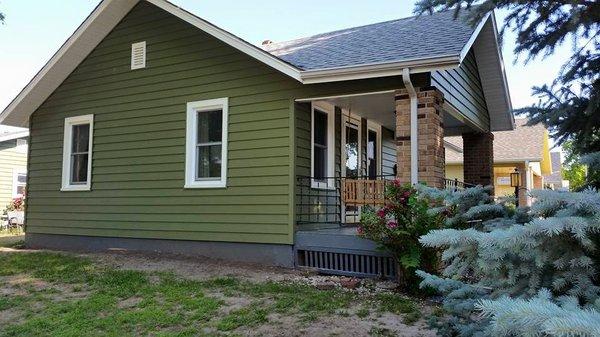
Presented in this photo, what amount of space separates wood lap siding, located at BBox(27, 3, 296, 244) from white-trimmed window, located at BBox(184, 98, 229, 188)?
0.49 feet

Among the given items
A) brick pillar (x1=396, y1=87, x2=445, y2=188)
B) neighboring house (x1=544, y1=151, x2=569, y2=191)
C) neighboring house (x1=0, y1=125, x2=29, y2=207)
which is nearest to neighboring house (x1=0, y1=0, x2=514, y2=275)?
brick pillar (x1=396, y1=87, x2=445, y2=188)

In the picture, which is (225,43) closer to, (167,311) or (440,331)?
(167,311)

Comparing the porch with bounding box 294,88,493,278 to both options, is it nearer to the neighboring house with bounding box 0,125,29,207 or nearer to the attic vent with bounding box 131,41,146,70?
the attic vent with bounding box 131,41,146,70

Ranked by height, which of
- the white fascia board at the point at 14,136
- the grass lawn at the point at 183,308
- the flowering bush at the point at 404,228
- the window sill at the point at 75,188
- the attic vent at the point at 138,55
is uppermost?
the attic vent at the point at 138,55

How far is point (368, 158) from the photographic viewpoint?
1082 centimetres

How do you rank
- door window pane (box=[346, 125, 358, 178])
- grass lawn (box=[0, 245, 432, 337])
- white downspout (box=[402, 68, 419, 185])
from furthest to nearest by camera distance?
1. door window pane (box=[346, 125, 358, 178])
2. white downspout (box=[402, 68, 419, 185])
3. grass lawn (box=[0, 245, 432, 337])

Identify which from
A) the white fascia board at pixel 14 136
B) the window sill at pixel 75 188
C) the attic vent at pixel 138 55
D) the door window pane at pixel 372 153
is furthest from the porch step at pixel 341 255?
the white fascia board at pixel 14 136

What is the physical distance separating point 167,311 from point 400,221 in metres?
2.89

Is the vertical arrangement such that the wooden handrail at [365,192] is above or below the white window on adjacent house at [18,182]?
below

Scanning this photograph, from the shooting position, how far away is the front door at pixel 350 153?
9.55 meters

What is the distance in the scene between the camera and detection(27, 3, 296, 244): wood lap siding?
7984mm

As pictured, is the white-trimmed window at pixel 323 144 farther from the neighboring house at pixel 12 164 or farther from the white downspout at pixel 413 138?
the neighboring house at pixel 12 164

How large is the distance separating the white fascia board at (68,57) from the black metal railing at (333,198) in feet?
16.7

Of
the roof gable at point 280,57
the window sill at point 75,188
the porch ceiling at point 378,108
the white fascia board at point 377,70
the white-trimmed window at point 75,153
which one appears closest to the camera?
the white fascia board at point 377,70
